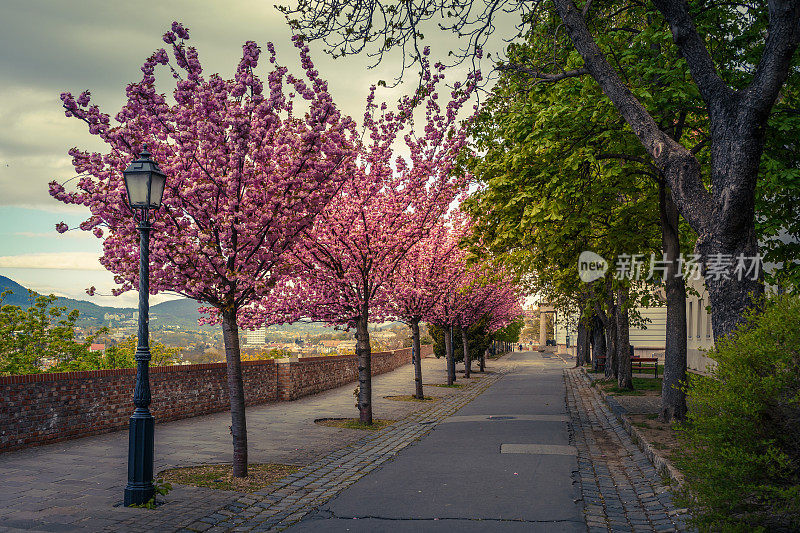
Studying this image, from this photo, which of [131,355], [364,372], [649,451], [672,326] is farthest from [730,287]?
[131,355]

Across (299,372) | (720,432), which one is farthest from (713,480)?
(299,372)

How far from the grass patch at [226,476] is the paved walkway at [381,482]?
263mm

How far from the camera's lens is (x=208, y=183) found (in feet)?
28.7

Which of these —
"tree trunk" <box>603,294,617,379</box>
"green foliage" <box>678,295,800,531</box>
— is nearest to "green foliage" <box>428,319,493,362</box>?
"tree trunk" <box>603,294,617,379</box>

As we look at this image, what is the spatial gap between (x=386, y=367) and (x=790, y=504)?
32.5 m

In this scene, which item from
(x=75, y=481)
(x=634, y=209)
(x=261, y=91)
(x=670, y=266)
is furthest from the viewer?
(x=634, y=209)

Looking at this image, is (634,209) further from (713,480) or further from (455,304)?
(455,304)

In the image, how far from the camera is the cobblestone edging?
7.03 metres

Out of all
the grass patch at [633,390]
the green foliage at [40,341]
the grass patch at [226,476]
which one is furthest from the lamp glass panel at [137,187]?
the grass patch at [633,390]

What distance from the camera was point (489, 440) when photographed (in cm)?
1255

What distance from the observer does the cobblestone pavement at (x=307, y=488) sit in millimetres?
7031

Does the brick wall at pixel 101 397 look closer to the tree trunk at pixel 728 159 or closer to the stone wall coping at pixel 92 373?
the stone wall coping at pixel 92 373

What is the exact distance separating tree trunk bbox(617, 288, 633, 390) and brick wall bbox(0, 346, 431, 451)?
37.3 feet

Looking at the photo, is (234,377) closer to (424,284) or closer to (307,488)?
(307,488)
